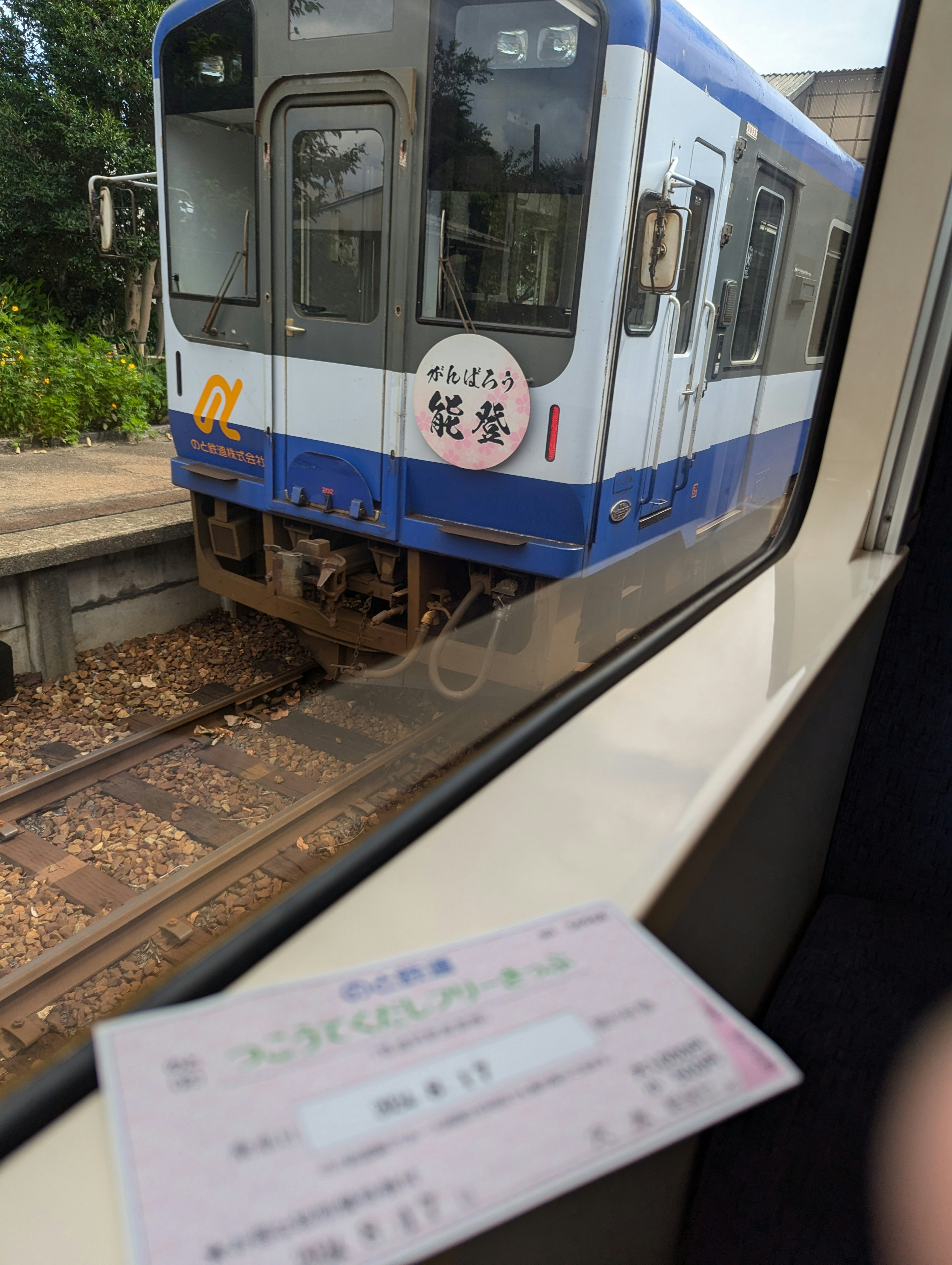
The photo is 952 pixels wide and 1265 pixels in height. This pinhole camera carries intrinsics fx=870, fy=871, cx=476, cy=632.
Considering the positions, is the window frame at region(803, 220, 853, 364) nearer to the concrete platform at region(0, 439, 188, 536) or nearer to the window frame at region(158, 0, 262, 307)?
the window frame at region(158, 0, 262, 307)

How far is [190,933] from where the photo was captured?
7.48 feet

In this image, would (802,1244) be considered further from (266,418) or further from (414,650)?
(266,418)

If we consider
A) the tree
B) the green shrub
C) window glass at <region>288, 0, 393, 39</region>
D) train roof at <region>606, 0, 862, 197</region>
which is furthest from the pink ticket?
the green shrub

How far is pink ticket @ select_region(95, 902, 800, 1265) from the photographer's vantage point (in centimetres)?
35

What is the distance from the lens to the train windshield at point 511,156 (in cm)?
280

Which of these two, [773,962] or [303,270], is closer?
[773,962]

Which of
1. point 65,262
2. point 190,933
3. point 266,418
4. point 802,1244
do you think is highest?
point 65,262

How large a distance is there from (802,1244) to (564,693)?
667 mm

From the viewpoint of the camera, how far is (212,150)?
3.67 m

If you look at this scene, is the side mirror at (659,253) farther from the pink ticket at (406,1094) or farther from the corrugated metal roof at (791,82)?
the pink ticket at (406,1094)

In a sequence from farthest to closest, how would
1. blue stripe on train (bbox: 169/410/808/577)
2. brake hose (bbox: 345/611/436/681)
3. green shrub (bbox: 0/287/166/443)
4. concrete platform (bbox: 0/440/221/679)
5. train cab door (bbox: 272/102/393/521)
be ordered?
1. green shrub (bbox: 0/287/166/443)
2. concrete platform (bbox: 0/440/221/679)
3. brake hose (bbox: 345/611/436/681)
4. train cab door (bbox: 272/102/393/521)
5. blue stripe on train (bbox: 169/410/808/577)

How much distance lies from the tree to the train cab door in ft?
2.88

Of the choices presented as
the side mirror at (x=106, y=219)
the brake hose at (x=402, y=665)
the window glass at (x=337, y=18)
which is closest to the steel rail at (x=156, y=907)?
the brake hose at (x=402, y=665)

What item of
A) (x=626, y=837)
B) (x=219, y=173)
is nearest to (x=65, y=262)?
(x=219, y=173)
